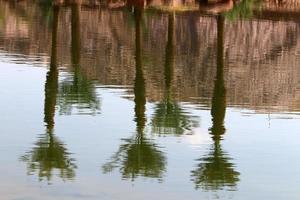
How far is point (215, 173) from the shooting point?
57.7 ft

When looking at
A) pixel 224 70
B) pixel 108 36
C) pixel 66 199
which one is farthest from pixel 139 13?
pixel 66 199

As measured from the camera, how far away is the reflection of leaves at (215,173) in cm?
1678

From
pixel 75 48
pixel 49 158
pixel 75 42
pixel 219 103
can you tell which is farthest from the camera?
pixel 75 42

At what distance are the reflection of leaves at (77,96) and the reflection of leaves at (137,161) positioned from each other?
4.99 meters

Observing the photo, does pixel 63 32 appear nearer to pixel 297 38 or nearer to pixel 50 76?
pixel 297 38

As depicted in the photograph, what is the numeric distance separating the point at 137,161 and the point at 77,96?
8642 millimetres

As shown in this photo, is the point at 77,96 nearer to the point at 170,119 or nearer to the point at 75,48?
the point at 170,119

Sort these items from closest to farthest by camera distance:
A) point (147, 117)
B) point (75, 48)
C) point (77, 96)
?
point (147, 117) < point (77, 96) < point (75, 48)

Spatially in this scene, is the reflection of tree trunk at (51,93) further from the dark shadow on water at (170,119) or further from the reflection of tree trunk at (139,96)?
the dark shadow on water at (170,119)

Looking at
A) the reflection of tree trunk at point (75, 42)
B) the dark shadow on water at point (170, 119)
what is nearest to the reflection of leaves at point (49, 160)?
the dark shadow on water at point (170, 119)

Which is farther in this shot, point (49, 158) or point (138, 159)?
point (138, 159)

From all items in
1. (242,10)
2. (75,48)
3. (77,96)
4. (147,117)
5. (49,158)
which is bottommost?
(147,117)

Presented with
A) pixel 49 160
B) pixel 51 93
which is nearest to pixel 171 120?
pixel 51 93

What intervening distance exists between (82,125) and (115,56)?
15.9 metres
